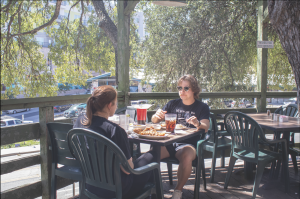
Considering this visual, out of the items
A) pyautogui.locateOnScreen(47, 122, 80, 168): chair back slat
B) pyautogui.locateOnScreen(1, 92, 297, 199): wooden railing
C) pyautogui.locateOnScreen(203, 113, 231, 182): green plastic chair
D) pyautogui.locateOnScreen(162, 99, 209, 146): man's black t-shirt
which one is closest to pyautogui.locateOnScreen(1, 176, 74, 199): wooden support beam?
pyautogui.locateOnScreen(1, 92, 297, 199): wooden railing

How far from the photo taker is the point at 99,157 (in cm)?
140

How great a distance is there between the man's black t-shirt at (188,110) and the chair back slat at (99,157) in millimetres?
1125

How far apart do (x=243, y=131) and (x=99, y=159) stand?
60.8 inches

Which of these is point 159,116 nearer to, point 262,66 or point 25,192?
point 25,192

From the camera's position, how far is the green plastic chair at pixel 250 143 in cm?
227

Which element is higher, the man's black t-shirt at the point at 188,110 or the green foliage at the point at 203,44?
the green foliage at the point at 203,44

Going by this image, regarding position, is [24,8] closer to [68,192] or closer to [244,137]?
[68,192]

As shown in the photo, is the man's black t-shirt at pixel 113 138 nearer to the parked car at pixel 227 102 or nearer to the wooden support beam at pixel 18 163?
the wooden support beam at pixel 18 163

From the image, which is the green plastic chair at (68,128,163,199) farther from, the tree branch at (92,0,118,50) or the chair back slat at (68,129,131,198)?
the tree branch at (92,0,118,50)

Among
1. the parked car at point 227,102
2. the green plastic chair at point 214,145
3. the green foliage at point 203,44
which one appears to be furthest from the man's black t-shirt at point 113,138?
the parked car at point 227,102

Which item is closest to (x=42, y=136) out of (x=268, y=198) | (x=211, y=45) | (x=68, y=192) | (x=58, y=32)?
(x=68, y=192)

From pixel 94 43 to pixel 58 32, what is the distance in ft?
3.43

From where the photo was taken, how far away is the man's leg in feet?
6.87

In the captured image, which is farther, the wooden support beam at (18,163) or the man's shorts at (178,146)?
the man's shorts at (178,146)
